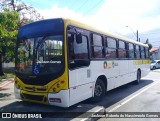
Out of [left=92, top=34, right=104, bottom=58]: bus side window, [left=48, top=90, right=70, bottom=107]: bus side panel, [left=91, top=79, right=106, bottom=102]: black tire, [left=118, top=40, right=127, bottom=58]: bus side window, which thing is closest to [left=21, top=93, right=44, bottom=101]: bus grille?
[left=48, top=90, right=70, bottom=107]: bus side panel

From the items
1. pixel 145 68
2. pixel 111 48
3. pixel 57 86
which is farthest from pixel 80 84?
pixel 145 68

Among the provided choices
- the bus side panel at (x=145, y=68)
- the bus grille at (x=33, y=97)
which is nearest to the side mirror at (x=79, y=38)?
the bus grille at (x=33, y=97)

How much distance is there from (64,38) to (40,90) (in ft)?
5.93

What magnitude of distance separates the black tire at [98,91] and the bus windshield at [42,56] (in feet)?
8.28

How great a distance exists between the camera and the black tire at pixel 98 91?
9445mm

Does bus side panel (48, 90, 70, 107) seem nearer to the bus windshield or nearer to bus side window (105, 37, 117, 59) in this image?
the bus windshield

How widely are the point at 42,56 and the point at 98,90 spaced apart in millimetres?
3074

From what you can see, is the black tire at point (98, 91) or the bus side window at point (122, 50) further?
the bus side window at point (122, 50)

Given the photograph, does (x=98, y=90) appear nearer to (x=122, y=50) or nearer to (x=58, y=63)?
(x=58, y=63)

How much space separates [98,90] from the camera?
9.66 meters

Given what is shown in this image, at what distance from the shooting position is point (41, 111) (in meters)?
7.88

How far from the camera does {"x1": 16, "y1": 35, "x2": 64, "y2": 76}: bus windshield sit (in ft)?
24.5

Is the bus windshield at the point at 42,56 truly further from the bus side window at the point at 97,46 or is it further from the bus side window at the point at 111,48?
the bus side window at the point at 111,48

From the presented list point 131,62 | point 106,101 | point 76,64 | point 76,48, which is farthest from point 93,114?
point 131,62
